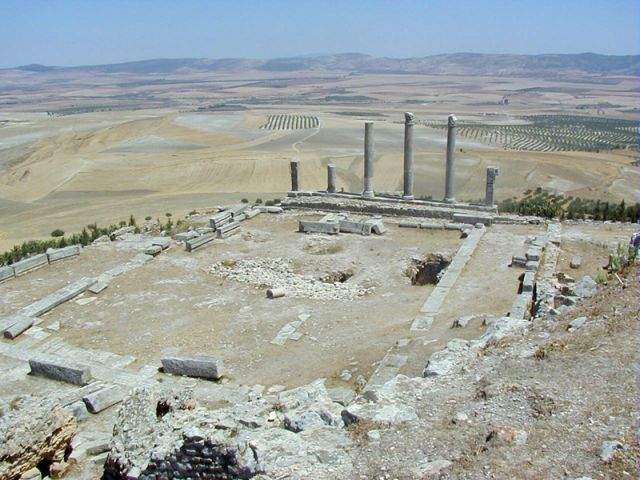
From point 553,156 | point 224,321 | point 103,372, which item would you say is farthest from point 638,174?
point 103,372

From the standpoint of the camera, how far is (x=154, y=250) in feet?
64.0

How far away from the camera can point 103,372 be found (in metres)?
12.1

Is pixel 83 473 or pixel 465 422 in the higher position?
pixel 465 422

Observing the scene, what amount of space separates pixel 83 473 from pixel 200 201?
2879 centimetres

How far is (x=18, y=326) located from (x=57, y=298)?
165 cm

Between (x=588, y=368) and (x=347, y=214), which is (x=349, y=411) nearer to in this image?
(x=588, y=368)

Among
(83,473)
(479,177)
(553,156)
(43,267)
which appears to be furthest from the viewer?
(553,156)

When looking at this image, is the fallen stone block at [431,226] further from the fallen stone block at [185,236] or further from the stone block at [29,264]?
the stone block at [29,264]

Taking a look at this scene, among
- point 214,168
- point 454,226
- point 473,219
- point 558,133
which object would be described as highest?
point 473,219

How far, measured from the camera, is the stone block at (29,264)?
18156 mm

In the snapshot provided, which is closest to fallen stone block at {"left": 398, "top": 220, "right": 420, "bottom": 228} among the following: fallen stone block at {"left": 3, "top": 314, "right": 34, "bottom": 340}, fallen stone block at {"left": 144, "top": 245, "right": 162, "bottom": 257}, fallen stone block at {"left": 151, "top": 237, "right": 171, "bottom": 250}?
fallen stone block at {"left": 151, "top": 237, "right": 171, "bottom": 250}

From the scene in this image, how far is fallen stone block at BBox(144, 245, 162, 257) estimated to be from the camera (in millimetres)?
19464

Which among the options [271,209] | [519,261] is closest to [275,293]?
[519,261]

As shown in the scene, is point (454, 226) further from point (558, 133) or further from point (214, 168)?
point (558, 133)
